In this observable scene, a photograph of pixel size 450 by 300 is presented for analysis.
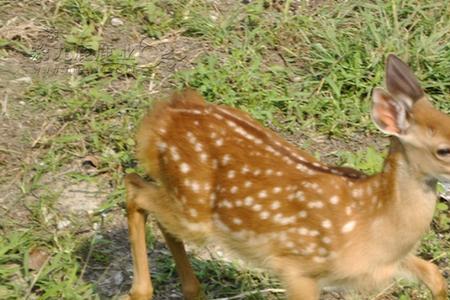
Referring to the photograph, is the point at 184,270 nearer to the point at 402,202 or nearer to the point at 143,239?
the point at 143,239

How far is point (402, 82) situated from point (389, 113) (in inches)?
5.9

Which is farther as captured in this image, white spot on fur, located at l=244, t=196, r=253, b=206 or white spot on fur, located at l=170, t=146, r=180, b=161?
white spot on fur, located at l=170, t=146, r=180, b=161

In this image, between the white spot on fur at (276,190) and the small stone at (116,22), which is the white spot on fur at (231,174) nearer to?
the white spot on fur at (276,190)

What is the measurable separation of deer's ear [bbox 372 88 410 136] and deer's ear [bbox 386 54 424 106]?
0.03 meters

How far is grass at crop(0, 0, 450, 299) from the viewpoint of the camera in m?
5.98

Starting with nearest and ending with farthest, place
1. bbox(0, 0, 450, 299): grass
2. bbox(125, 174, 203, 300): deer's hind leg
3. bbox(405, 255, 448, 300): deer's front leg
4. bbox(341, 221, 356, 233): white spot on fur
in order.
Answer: bbox(341, 221, 356, 233): white spot on fur < bbox(405, 255, 448, 300): deer's front leg < bbox(125, 174, 203, 300): deer's hind leg < bbox(0, 0, 450, 299): grass

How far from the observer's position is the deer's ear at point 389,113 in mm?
4906

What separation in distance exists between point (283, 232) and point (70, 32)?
2.83 m

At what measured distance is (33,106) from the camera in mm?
6867

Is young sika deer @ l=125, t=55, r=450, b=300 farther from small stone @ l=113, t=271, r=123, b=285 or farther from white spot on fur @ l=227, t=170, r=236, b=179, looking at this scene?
small stone @ l=113, t=271, r=123, b=285

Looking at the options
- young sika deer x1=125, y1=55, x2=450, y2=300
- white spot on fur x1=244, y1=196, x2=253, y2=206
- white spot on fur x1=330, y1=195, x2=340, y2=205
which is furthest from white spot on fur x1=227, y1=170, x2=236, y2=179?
white spot on fur x1=330, y1=195, x2=340, y2=205

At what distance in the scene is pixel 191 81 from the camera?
7098 mm

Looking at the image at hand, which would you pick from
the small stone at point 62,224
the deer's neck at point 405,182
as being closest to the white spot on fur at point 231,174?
the deer's neck at point 405,182

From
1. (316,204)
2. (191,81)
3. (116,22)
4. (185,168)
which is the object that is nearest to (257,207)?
(316,204)
